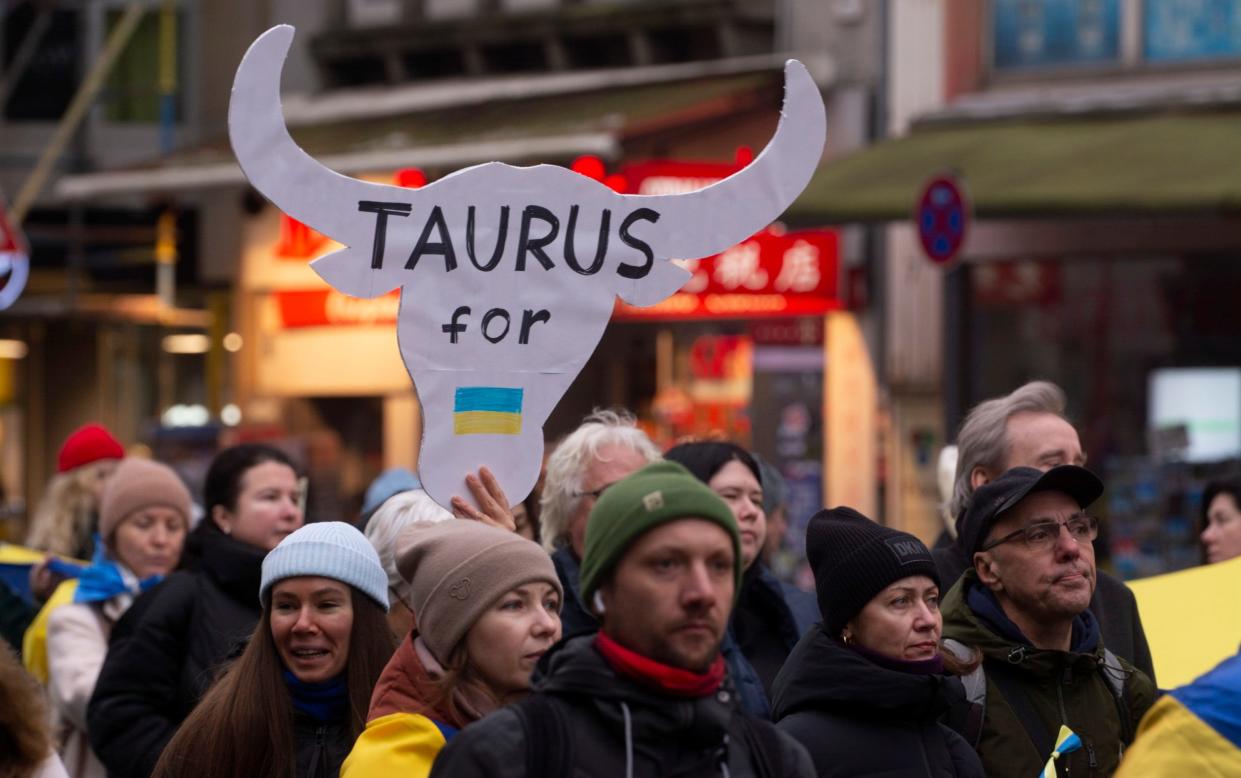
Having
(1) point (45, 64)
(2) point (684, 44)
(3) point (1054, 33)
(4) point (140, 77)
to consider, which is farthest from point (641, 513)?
(1) point (45, 64)

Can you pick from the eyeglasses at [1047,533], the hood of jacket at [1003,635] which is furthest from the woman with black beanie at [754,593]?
the eyeglasses at [1047,533]

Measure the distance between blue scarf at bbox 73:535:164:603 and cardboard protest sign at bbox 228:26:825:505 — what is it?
8.21 ft

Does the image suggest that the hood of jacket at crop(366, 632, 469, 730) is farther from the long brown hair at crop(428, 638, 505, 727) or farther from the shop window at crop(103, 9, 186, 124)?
the shop window at crop(103, 9, 186, 124)

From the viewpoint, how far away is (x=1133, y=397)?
14.3m

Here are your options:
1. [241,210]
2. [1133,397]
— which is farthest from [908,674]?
[241,210]

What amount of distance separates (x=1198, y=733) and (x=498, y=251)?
200 centimetres

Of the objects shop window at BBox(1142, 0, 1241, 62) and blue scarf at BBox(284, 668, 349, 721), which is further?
shop window at BBox(1142, 0, 1241, 62)

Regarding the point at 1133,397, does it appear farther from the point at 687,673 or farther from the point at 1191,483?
the point at 687,673

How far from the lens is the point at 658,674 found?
321cm

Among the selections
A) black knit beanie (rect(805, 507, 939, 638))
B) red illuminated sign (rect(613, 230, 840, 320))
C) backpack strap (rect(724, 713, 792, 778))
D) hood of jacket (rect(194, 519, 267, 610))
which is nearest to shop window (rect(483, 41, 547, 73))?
red illuminated sign (rect(613, 230, 840, 320))

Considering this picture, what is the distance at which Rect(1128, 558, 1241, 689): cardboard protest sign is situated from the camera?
217 inches

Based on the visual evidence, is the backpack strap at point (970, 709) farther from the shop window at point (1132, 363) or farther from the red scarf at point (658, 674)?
the shop window at point (1132, 363)

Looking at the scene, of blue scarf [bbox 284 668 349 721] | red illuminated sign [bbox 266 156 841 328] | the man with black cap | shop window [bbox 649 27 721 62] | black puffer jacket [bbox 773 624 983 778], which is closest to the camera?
black puffer jacket [bbox 773 624 983 778]

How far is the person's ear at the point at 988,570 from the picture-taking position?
188 inches
